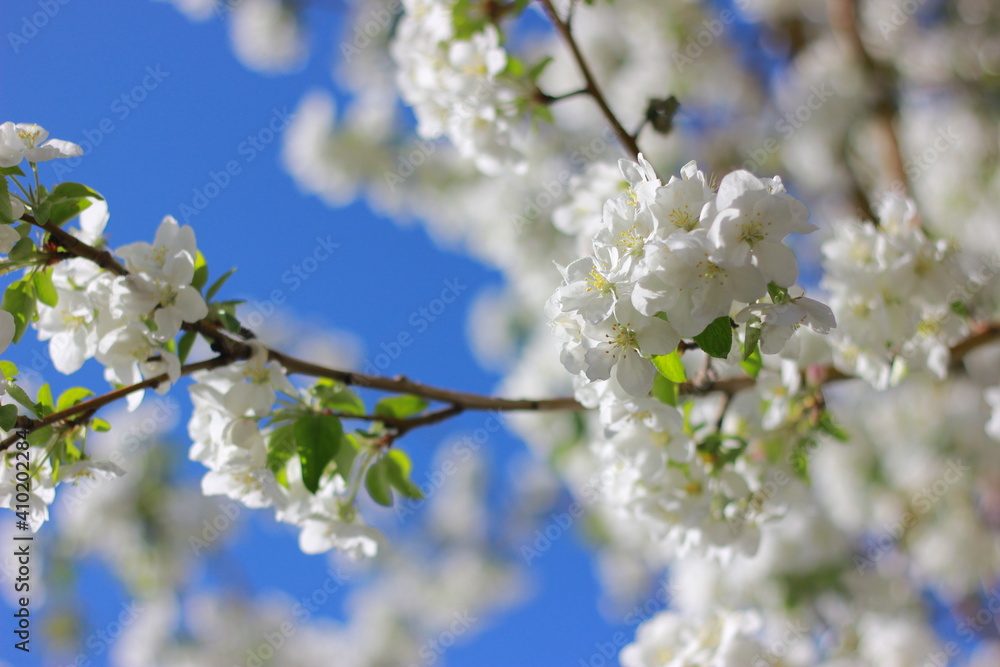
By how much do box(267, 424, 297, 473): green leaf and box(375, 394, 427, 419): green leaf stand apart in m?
0.20

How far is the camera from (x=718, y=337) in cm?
101

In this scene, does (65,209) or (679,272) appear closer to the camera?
(679,272)

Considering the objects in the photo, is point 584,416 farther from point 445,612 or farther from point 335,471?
point 445,612

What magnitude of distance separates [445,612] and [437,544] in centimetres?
60

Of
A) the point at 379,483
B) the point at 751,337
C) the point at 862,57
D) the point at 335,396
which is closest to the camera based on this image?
the point at 751,337

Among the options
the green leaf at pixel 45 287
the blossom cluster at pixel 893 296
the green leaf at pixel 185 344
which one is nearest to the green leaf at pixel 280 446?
the green leaf at pixel 185 344

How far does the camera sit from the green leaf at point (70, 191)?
123 cm

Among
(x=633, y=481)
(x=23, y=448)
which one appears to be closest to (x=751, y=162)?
(x=633, y=481)

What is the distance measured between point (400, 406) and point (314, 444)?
251 millimetres

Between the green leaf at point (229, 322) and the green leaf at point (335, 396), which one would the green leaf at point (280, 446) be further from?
the green leaf at point (229, 322)

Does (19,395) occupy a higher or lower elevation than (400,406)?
lower

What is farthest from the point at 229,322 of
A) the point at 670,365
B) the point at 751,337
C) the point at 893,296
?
the point at 893,296

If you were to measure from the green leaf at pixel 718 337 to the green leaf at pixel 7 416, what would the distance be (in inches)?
39.9

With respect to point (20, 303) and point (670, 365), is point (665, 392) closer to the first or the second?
point (670, 365)
